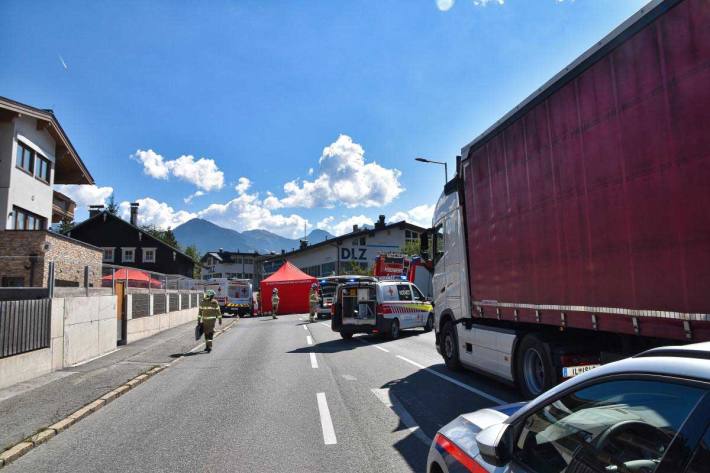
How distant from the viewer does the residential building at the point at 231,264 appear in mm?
96188

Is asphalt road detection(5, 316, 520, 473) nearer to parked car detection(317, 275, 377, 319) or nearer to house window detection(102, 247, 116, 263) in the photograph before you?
parked car detection(317, 275, 377, 319)

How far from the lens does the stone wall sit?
11648 millimetres

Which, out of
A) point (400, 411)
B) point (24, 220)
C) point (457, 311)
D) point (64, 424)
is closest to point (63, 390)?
point (64, 424)

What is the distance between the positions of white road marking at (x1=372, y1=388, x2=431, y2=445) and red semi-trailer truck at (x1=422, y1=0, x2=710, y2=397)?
1.74 metres

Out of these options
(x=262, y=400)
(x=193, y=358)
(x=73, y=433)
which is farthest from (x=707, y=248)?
(x=193, y=358)

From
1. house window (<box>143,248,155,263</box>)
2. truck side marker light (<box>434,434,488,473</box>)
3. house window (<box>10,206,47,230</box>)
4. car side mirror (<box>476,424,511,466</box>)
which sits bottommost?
truck side marker light (<box>434,434,488,473</box>)

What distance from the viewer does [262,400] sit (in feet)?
24.6

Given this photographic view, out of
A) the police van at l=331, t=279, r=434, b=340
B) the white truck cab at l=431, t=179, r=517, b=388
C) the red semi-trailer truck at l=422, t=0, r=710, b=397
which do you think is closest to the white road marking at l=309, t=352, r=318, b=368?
the white truck cab at l=431, t=179, r=517, b=388

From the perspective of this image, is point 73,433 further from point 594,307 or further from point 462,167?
point 462,167

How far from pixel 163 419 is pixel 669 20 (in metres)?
7.25

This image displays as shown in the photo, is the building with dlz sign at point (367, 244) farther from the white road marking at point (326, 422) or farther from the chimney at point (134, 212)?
the white road marking at point (326, 422)

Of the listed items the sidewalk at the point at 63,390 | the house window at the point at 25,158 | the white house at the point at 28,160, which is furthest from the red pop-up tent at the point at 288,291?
the sidewalk at the point at 63,390

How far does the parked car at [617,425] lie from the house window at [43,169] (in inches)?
999

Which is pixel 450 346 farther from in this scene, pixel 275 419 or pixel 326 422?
pixel 275 419
